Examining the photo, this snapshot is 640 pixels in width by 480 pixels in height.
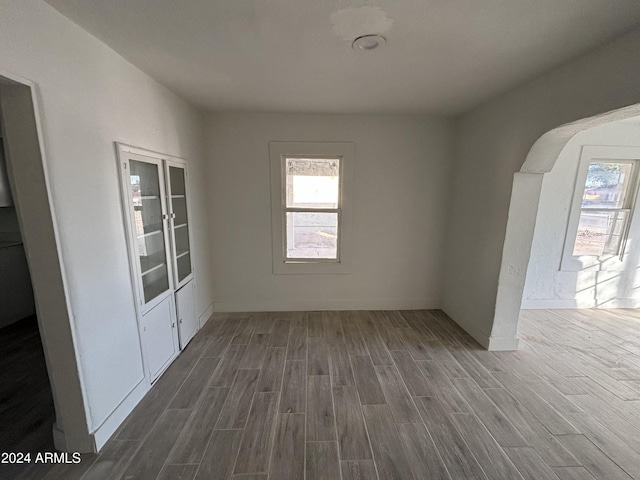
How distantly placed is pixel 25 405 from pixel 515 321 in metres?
4.13

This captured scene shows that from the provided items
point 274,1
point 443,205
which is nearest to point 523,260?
point 443,205

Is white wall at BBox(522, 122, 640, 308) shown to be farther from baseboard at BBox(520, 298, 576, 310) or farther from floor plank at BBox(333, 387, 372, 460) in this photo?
floor plank at BBox(333, 387, 372, 460)

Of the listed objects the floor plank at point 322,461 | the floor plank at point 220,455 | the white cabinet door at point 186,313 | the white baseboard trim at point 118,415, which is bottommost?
the floor plank at point 220,455

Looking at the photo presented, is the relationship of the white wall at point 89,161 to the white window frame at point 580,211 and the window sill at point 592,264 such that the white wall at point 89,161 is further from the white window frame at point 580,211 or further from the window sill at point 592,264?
the window sill at point 592,264

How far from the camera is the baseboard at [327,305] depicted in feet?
11.6

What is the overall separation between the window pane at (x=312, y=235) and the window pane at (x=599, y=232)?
3.26m

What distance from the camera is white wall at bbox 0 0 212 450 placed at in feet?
4.14

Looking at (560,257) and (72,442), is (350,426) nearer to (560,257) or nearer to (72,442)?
(72,442)

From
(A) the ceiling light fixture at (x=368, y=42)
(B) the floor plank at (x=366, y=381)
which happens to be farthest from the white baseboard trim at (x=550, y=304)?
(A) the ceiling light fixture at (x=368, y=42)

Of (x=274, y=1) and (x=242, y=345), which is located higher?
(x=274, y=1)

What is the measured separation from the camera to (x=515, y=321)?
2650 mm

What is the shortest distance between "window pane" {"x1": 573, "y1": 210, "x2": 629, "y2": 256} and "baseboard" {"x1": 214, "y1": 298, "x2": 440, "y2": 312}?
82.6 inches

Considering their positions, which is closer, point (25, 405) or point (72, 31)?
point (72, 31)

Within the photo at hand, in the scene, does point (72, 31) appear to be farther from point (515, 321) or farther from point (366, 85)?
point (515, 321)
